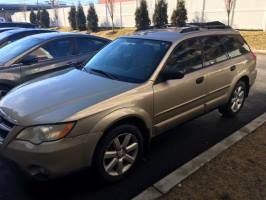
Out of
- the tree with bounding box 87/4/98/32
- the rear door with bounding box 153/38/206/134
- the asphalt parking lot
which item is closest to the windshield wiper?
the rear door with bounding box 153/38/206/134

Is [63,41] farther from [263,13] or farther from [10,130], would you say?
[263,13]

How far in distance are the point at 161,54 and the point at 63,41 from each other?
10.8 ft

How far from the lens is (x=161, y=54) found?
14.3 feet

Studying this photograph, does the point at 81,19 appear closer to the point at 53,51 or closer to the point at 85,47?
the point at 85,47

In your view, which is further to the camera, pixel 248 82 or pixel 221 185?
pixel 248 82

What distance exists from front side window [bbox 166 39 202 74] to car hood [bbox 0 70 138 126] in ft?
2.67

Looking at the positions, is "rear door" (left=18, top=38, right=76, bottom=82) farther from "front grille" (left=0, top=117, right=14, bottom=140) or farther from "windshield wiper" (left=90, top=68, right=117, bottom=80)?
"front grille" (left=0, top=117, right=14, bottom=140)

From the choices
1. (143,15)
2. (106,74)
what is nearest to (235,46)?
(106,74)

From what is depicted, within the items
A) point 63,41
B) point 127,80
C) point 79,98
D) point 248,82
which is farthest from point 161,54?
point 63,41

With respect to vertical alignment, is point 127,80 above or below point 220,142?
above

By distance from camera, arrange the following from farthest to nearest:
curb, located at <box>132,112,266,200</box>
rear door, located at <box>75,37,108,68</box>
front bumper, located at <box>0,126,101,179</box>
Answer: rear door, located at <box>75,37,108,68</box> → curb, located at <box>132,112,266,200</box> → front bumper, located at <box>0,126,101,179</box>

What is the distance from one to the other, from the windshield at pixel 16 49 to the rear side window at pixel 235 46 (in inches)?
147

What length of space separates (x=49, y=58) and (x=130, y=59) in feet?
9.08

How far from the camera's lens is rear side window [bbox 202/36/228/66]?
5023 mm
